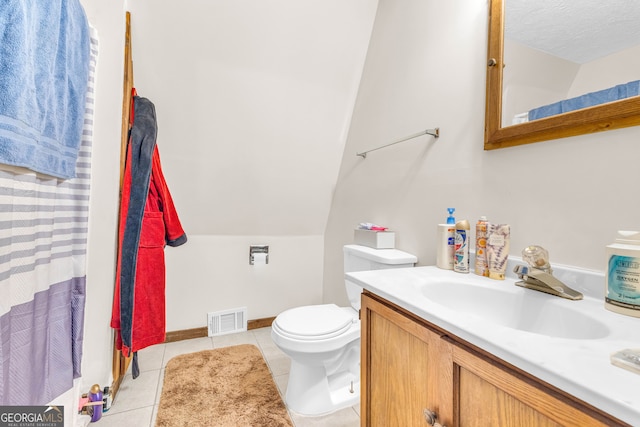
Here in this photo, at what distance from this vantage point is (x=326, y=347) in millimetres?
1291

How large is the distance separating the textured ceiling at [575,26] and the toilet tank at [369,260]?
93cm

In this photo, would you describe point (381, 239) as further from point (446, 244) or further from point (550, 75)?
point (550, 75)

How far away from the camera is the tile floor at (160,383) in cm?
136

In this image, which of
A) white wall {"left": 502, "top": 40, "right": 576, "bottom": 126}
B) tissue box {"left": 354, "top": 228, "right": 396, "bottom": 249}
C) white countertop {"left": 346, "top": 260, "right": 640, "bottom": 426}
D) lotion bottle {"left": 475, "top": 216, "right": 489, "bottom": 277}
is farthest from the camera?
tissue box {"left": 354, "top": 228, "right": 396, "bottom": 249}

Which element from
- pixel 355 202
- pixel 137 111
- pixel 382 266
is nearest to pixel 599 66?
pixel 382 266

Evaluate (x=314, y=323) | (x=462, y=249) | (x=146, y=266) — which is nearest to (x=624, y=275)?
(x=462, y=249)

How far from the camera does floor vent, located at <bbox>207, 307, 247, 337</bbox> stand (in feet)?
7.43

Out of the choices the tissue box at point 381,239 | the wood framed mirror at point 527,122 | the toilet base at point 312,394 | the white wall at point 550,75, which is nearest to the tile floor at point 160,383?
the toilet base at point 312,394

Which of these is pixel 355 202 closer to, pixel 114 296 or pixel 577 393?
pixel 114 296

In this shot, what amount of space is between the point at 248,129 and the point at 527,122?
5.09 ft

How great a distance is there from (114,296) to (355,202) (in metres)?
1.50

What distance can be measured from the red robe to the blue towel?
457 millimetres

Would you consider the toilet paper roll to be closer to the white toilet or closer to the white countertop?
the white toilet

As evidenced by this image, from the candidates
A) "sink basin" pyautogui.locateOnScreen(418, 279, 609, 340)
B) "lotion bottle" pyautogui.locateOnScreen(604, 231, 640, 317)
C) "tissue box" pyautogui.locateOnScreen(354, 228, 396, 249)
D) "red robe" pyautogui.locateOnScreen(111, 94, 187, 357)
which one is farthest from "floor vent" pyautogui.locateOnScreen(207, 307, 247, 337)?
"lotion bottle" pyautogui.locateOnScreen(604, 231, 640, 317)
